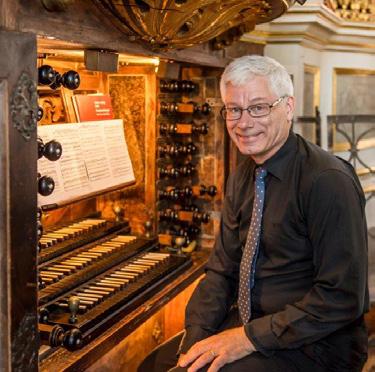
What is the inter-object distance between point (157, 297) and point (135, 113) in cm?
130

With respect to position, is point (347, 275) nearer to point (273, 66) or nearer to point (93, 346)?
point (273, 66)

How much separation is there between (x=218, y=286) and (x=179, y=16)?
43.5 inches

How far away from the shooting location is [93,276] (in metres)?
2.89

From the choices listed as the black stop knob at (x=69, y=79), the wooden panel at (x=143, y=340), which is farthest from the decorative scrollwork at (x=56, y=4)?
the wooden panel at (x=143, y=340)

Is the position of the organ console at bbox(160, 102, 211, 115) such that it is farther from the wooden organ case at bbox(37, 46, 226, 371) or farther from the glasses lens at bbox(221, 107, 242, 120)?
the glasses lens at bbox(221, 107, 242, 120)

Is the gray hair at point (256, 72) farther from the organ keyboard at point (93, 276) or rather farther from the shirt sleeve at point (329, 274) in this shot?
the organ keyboard at point (93, 276)

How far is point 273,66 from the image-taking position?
2.17m

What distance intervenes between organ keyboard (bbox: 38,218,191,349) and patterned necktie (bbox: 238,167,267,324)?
24.3 inches

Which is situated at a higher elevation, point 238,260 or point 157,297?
point 238,260

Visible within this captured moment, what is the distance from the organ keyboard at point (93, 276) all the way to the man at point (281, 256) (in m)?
0.41

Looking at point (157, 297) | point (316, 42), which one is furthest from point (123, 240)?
point (316, 42)

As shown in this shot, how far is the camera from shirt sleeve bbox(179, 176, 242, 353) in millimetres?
2342

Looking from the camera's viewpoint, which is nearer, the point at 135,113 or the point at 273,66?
the point at 273,66

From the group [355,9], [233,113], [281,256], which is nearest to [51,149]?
[233,113]
